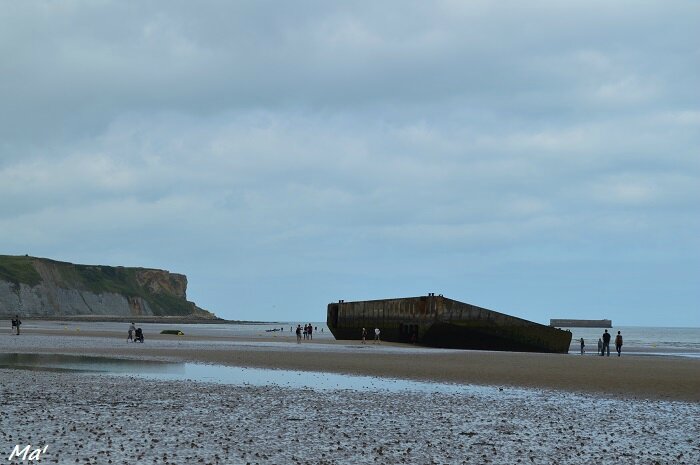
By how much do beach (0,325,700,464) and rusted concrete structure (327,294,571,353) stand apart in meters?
29.3

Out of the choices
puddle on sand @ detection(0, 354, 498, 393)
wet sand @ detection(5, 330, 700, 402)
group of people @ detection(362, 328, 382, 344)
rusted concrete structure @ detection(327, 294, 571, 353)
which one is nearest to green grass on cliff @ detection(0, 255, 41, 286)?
rusted concrete structure @ detection(327, 294, 571, 353)

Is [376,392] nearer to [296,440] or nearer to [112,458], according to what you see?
[296,440]

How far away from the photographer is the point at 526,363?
40969 millimetres

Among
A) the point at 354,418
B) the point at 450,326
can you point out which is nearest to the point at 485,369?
the point at 354,418

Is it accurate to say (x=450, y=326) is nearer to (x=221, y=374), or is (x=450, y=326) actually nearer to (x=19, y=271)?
(x=221, y=374)

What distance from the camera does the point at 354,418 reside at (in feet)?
61.5

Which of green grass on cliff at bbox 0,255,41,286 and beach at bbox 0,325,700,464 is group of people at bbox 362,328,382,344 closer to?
beach at bbox 0,325,700,464
